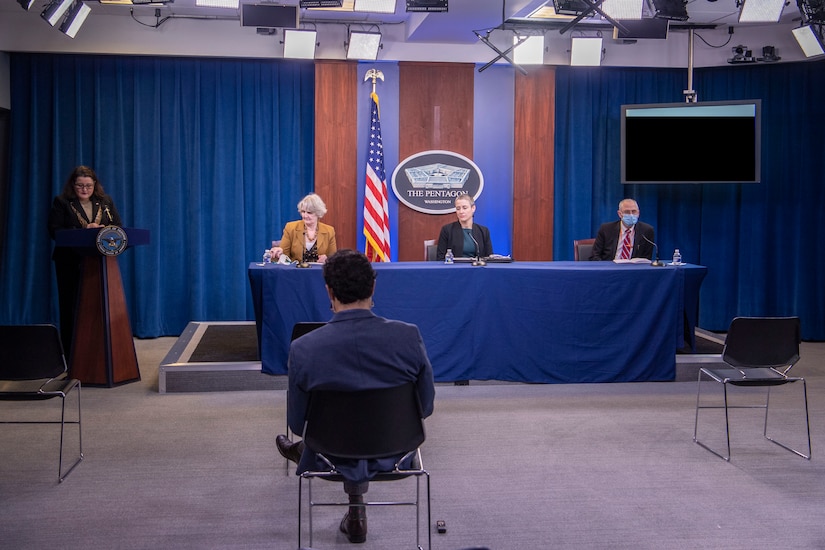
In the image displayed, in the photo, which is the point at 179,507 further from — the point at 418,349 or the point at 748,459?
the point at 748,459

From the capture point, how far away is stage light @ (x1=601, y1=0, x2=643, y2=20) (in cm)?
569

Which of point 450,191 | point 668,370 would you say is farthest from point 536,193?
point 668,370

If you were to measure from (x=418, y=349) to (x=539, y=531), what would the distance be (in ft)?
3.68

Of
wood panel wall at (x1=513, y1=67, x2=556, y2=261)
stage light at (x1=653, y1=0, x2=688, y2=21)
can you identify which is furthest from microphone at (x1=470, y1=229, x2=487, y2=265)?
stage light at (x1=653, y1=0, x2=688, y2=21)

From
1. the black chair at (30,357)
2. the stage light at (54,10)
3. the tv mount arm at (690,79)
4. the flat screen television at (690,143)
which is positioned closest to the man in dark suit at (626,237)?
the flat screen television at (690,143)

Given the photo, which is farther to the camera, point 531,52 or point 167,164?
point 167,164

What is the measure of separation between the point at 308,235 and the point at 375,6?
177cm

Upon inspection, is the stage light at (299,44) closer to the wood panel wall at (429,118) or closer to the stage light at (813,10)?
the wood panel wall at (429,118)

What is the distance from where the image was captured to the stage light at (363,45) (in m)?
7.25

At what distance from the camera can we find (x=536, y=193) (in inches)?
308

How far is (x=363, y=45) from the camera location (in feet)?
24.0

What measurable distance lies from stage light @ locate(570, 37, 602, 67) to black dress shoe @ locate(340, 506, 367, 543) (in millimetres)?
5566

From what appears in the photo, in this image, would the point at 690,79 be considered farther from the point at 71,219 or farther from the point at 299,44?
the point at 71,219

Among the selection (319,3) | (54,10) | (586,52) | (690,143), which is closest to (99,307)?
(54,10)
